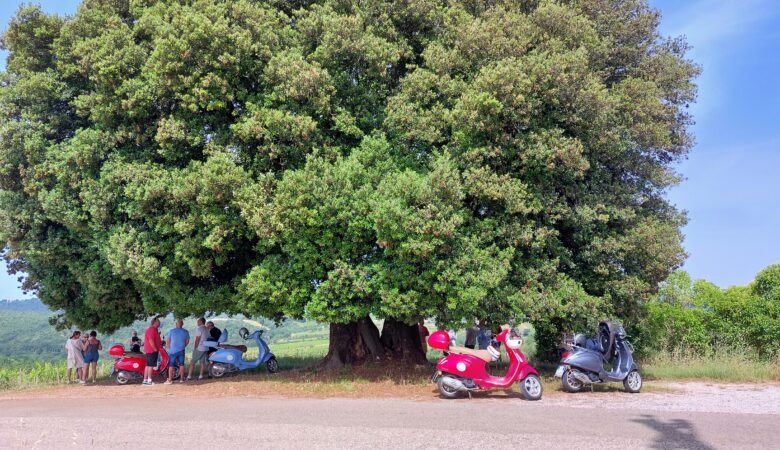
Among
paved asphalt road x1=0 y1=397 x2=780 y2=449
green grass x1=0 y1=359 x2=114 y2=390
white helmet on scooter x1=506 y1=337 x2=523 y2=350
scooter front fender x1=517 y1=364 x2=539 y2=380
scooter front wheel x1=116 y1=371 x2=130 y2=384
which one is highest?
white helmet on scooter x1=506 y1=337 x2=523 y2=350

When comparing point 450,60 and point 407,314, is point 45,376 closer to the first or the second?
point 407,314

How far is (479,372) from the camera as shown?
12.8 m

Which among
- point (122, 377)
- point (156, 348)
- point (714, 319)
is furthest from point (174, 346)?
point (714, 319)

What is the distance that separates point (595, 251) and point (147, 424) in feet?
39.4

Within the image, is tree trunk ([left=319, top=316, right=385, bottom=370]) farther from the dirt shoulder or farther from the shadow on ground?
the shadow on ground

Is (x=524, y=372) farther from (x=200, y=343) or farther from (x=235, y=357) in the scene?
(x=200, y=343)

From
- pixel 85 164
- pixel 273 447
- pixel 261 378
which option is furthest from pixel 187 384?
pixel 273 447

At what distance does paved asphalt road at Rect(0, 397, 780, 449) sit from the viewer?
7.78m

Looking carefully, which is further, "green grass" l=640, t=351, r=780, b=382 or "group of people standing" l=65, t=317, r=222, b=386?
"group of people standing" l=65, t=317, r=222, b=386

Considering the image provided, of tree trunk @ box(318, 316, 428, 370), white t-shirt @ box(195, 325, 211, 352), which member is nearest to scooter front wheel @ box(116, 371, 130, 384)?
white t-shirt @ box(195, 325, 211, 352)

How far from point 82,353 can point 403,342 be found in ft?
36.9

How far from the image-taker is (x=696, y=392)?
13.7 m

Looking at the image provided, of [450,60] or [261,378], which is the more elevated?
[450,60]

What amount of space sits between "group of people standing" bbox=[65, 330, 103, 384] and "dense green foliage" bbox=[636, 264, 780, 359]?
19.1 meters
